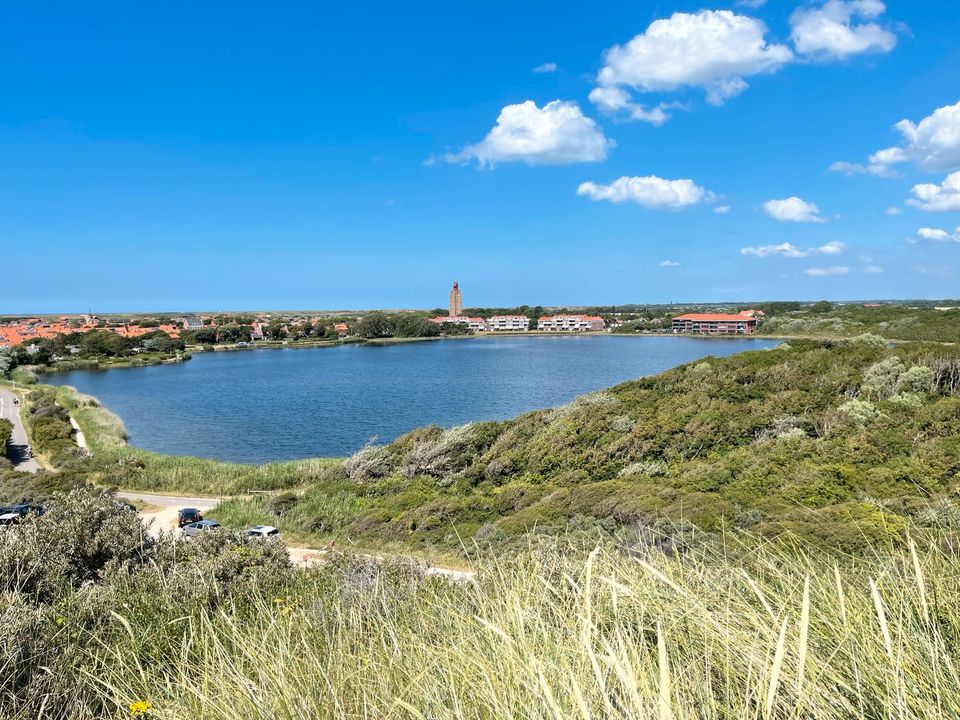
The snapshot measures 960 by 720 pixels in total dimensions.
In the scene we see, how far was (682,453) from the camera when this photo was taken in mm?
→ 15250

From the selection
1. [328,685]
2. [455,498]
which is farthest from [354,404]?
[328,685]

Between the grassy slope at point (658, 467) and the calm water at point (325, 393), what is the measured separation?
6.63 metres

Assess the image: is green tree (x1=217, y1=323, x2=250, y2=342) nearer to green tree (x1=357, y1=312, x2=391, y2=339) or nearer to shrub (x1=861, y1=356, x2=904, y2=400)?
green tree (x1=357, y1=312, x2=391, y2=339)

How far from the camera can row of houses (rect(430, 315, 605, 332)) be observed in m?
125

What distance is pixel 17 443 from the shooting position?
83.5 feet

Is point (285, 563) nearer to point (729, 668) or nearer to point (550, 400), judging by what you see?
point (729, 668)

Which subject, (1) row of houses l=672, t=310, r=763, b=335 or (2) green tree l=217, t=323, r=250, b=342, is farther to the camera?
(1) row of houses l=672, t=310, r=763, b=335

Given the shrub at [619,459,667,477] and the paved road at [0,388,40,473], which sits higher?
the shrub at [619,459,667,477]

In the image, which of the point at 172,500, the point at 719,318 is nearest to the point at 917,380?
the point at 172,500

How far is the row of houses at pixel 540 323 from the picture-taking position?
411 ft

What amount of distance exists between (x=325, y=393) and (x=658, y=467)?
111 ft

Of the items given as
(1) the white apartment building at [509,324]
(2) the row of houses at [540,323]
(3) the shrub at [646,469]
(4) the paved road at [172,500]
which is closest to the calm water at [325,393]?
(4) the paved road at [172,500]

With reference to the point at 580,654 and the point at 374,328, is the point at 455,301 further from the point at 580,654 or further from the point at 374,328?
the point at 580,654

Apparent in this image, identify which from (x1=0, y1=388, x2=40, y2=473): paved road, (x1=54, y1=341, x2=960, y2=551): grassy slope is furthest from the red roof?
(x1=0, y1=388, x2=40, y2=473): paved road
